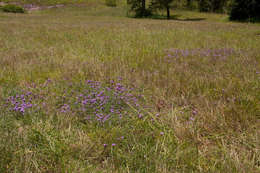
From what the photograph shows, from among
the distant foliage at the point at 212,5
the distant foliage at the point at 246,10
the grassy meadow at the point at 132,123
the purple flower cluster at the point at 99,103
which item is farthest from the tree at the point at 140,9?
the purple flower cluster at the point at 99,103

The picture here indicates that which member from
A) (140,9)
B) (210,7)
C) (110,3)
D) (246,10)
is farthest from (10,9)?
(210,7)

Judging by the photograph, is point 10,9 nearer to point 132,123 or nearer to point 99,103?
point 99,103

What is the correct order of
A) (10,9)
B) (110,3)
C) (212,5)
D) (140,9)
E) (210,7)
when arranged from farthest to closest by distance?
1. (110,3)
2. (210,7)
3. (212,5)
4. (10,9)
5. (140,9)

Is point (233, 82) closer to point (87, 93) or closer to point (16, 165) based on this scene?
point (87, 93)

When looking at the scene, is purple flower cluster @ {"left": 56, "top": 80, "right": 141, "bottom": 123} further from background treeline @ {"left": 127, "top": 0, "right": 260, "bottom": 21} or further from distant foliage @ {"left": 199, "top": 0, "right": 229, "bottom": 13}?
distant foliage @ {"left": 199, "top": 0, "right": 229, "bottom": 13}

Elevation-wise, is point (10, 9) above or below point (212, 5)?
below

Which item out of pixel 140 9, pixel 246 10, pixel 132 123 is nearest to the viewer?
pixel 132 123

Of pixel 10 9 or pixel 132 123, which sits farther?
pixel 10 9

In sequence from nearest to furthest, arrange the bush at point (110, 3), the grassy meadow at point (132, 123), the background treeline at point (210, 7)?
the grassy meadow at point (132, 123) < the background treeline at point (210, 7) < the bush at point (110, 3)

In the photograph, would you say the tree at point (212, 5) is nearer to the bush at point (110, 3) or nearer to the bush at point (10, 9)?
the bush at point (110, 3)

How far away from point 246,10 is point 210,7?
121 feet

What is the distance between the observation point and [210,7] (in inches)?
2322

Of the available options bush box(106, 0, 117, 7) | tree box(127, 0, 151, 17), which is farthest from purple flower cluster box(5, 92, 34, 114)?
bush box(106, 0, 117, 7)

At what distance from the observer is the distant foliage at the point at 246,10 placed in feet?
81.1
